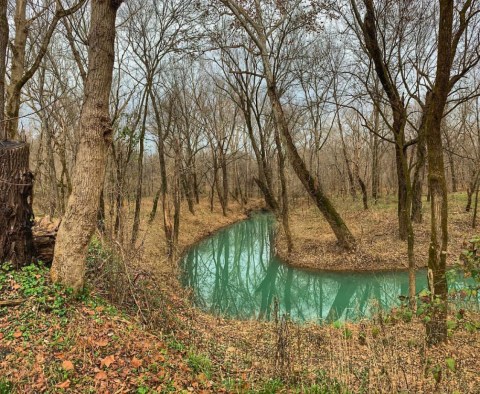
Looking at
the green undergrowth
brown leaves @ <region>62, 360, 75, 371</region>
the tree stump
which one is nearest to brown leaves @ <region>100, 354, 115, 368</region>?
the green undergrowth

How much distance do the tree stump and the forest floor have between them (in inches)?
11.2

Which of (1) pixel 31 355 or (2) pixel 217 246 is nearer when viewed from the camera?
(1) pixel 31 355

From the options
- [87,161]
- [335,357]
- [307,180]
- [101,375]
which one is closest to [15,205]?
[87,161]

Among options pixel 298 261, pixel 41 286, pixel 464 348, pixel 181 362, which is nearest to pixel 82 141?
pixel 41 286

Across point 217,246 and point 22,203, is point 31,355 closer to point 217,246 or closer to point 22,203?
point 22,203

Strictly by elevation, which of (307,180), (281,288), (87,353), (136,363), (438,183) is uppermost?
(307,180)

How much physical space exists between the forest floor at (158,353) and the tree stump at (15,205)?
283mm

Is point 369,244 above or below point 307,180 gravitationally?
below

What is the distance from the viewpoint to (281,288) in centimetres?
1088

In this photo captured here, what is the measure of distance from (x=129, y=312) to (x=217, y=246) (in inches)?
524

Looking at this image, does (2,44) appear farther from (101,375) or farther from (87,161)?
(101,375)

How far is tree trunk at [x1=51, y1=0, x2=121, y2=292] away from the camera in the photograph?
4.05 m

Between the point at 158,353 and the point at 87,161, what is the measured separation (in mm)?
2528

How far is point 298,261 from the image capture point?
12.6 meters
